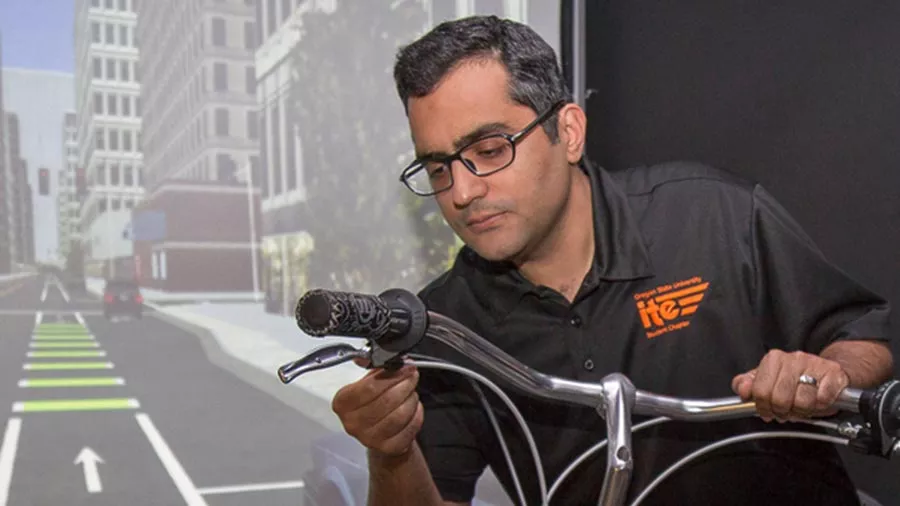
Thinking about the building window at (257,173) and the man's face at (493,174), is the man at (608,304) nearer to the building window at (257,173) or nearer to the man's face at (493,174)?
the man's face at (493,174)

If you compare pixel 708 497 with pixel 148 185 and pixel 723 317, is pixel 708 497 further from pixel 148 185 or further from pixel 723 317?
pixel 148 185

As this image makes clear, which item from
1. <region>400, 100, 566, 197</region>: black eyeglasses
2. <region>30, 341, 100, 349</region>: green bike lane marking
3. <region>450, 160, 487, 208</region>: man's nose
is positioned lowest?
<region>30, 341, 100, 349</region>: green bike lane marking

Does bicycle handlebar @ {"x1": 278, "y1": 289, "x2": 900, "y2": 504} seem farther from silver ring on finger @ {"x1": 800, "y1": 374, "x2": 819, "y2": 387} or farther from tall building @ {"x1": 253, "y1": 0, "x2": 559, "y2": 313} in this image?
tall building @ {"x1": 253, "y1": 0, "x2": 559, "y2": 313}

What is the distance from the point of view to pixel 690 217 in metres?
1.27

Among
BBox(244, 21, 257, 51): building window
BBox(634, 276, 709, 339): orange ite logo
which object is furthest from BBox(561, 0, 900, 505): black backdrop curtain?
BBox(244, 21, 257, 51): building window

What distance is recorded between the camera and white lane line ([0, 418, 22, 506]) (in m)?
1.75

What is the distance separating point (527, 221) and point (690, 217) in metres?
0.32

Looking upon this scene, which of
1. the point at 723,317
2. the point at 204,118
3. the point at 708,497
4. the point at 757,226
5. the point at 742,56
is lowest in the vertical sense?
the point at 708,497

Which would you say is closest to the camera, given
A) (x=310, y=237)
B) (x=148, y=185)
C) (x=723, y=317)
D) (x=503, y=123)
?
(x=503, y=123)

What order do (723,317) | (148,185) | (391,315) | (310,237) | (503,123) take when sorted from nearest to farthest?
(391,315) < (503,123) < (723,317) < (148,185) < (310,237)

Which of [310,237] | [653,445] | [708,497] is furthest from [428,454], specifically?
[310,237]

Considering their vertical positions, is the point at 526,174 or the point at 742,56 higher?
the point at 742,56

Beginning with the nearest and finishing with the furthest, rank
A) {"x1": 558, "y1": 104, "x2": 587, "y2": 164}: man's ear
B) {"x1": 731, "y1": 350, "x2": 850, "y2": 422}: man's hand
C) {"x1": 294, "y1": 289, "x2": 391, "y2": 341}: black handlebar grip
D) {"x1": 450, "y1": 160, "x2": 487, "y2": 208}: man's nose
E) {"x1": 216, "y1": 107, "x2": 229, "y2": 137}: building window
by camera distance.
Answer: {"x1": 294, "y1": 289, "x2": 391, "y2": 341}: black handlebar grip < {"x1": 731, "y1": 350, "x2": 850, "y2": 422}: man's hand < {"x1": 450, "y1": 160, "x2": 487, "y2": 208}: man's nose < {"x1": 558, "y1": 104, "x2": 587, "y2": 164}: man's ear < {"x1": 216, "y1": 107, "x2": 229, "y2": 137}: building window

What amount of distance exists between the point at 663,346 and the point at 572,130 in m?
0.38
